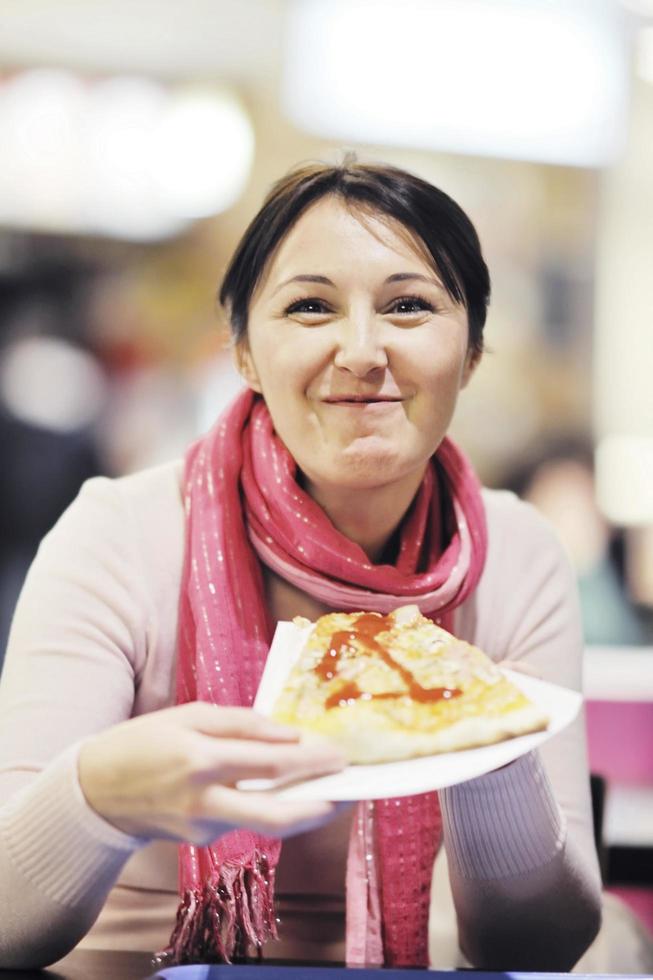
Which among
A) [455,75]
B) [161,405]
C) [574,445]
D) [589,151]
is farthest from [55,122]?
[574,445]

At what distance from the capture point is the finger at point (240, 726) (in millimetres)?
916

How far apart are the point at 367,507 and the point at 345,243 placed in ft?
1.14

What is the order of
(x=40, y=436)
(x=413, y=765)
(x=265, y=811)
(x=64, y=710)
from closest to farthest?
1. (x=265, y=811)
2. (x=413, y=765)
3. (x=64, y=710)
4. (x=40, y=436)

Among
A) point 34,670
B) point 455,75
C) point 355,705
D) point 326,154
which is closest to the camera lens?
point 355,705

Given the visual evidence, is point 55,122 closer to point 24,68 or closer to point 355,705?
point 24,68

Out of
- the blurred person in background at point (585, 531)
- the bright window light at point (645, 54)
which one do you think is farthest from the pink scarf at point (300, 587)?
the bright window light at point (645, 54)

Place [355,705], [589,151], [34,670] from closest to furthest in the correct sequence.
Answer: [355,705] → [34,670] → [589,151]

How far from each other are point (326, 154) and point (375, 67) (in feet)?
8.62

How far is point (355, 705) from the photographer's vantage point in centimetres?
103

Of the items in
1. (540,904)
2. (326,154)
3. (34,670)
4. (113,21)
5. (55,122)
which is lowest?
(540,904)

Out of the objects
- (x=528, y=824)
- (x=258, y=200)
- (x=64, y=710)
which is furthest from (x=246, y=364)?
(x=258, y=200)

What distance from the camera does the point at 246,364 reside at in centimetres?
150

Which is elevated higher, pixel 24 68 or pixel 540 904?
pixel 24 68

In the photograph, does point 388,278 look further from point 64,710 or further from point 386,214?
point 64,710
